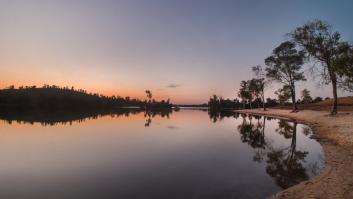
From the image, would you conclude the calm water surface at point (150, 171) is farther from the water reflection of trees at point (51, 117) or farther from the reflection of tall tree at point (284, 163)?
the water reflection of trees at point (51, 117)

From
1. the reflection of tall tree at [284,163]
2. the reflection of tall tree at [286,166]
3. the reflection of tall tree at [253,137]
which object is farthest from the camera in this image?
the reflection of tall tree at [253,137]

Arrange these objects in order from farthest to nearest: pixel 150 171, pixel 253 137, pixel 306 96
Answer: pixel 306 96, pixel 253 137, pixel 150 171

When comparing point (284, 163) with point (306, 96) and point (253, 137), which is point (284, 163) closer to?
point (253, 137)

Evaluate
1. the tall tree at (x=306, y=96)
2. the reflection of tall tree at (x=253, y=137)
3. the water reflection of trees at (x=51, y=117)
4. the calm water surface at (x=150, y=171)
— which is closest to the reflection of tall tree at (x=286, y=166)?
the calm water surface at (x=150, y=171)

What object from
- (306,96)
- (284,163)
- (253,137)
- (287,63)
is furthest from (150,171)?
(306,96)

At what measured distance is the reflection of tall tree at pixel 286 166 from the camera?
1237 cm

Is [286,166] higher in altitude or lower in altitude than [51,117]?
lower

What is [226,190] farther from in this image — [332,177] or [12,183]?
[12,183]

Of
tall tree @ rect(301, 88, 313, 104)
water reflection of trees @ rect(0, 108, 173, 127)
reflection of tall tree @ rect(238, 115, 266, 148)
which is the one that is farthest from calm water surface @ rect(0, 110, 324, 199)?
tall tree @ rect(301, 88, 313, 104)

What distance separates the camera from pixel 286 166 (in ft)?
50.4

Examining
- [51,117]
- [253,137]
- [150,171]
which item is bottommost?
[253,137]

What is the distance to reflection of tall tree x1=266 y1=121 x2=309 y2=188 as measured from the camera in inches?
487

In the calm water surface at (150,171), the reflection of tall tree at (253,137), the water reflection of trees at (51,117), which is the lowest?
the reflection of tall tree at (253,137)

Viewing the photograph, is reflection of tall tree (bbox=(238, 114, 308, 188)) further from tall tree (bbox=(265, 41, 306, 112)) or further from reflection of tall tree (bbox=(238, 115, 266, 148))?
tall tree (bbox=(265, 41, 306, 112))
